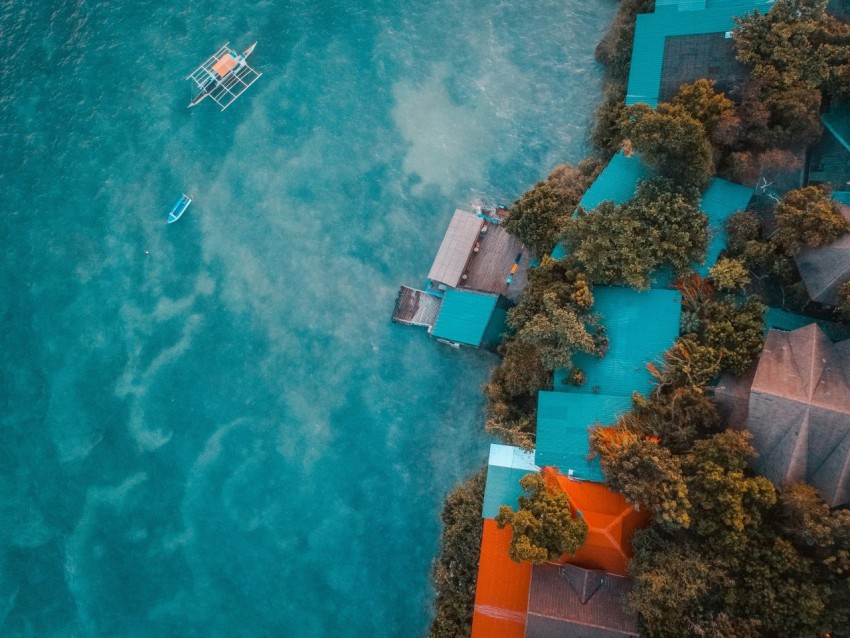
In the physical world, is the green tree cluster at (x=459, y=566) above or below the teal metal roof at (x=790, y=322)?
below

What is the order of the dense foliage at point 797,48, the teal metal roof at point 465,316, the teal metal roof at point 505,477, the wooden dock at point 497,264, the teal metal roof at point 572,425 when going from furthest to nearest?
the wooden dock at point 497,264
the teal metal roof at point 465,316
the teal metal roof at point 505,477
the dense foliage at point 797,48
the teal metal roof at point 572,425

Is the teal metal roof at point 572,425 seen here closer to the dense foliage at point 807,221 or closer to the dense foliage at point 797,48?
the dense foliage at point 807,221

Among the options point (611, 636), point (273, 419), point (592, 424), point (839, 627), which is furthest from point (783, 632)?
point (273, 419)

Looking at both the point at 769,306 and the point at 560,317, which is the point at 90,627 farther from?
the point at 769,306

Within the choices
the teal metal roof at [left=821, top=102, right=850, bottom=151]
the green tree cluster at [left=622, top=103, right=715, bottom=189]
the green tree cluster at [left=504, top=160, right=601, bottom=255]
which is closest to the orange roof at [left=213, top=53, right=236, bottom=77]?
the green tree cluster at [left=504, top=160, right=601, bottom=255]

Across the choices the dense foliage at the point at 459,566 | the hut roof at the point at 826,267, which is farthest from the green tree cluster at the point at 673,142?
the dense foliage at the point at 459,566

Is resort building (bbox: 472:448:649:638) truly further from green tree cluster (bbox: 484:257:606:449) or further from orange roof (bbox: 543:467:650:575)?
green tree cluster (bbox: 484:257:606:449)
